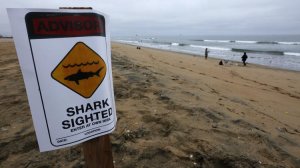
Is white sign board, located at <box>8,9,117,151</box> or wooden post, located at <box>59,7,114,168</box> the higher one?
white sign board, located at <box>8,9,117,151</box>

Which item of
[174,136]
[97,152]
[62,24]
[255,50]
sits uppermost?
[62,24]

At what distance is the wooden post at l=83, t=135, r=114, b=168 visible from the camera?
1.39 metres

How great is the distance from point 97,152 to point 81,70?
0.56m

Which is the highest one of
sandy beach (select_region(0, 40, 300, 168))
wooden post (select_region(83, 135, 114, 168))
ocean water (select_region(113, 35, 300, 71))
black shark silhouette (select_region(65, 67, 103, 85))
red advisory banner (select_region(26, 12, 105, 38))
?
red advisory banner (select_region(26, 12, 105, 38))

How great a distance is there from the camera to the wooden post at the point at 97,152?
139 cm

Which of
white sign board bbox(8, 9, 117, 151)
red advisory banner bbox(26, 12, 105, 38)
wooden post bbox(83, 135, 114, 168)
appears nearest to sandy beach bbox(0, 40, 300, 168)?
wooden post bbox(83, 135, 114, 168)

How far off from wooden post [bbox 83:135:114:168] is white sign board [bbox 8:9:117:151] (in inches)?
2.4

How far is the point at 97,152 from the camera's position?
1.42 metres

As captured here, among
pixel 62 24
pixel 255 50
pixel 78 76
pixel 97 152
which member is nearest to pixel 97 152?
pixel 97 152

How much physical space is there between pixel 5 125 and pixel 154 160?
8.43ft

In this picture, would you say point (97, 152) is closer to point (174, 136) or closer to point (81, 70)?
point (81, 70)

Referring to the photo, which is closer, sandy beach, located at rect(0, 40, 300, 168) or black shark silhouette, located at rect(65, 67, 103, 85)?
black shark silhouette, located at rect(65, 67, 103, 85)

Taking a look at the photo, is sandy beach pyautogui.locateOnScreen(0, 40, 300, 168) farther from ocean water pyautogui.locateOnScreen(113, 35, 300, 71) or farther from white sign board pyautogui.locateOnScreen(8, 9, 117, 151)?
ocean water pyautogui.locateOnScreen(113, 35, 300, 71)

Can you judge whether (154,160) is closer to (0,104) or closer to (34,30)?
(34,30)
